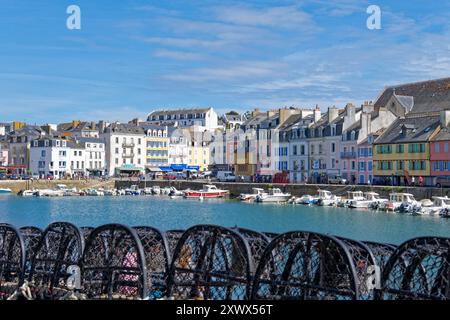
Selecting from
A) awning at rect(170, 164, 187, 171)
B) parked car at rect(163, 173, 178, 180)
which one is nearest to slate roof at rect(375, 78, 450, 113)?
parked car at rect(163, 173, 178, 180)

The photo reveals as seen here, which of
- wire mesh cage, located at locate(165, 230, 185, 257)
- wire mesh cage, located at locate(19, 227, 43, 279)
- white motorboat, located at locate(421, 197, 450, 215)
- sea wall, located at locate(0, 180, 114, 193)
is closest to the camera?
wire mesh cage, located at locate(165, 230, 185, 257)

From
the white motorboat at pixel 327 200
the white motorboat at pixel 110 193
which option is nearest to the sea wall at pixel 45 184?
the white motorboat at pixel 110 193

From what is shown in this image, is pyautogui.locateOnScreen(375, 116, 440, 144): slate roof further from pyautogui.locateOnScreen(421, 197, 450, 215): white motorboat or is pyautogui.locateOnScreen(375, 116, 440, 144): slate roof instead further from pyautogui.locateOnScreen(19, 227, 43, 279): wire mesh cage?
pyautogui.locateOnScreen(19, 227, 43, 279): wire mesh cage

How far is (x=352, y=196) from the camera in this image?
2719 inches

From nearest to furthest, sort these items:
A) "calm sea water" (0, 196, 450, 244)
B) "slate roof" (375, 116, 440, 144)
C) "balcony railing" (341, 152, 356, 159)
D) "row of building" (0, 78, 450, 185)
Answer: "calm sea water" (0, 196, 450, 244)
"slate roof" (375, 116, 440, 144)
"row of building" (0, 78, 450, 185)
"balcony railing" (341, 152, 356, 159)

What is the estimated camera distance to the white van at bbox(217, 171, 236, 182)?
98.6m

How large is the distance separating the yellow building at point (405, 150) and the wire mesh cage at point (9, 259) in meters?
53.9

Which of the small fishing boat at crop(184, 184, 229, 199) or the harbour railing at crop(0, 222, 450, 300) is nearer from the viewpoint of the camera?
the harbour railing at crop(0, 222, 450, 300)

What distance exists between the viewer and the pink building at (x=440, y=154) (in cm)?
6525

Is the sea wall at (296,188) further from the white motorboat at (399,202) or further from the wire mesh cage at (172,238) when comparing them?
the wire mesh cage at (172,238)

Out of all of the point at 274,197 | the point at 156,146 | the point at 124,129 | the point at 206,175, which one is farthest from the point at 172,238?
the point at 156,146

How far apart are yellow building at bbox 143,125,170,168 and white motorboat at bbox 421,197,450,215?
64.7 m

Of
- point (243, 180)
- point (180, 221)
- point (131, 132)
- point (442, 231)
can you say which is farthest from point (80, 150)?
point (442, 231)

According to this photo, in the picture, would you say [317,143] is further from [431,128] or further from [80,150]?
[80,150]
